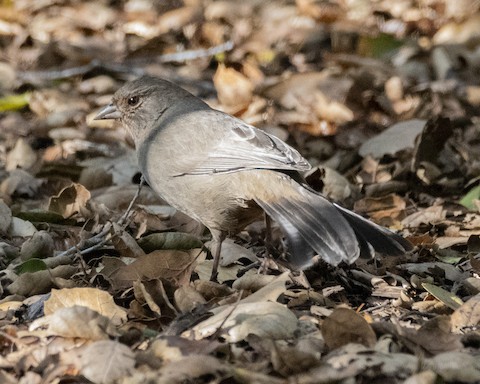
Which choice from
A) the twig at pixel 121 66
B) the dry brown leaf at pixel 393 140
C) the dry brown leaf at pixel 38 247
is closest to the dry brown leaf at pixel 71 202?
the dry brown leaf at pixel 38 247

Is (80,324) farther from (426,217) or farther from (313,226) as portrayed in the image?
(426,217)

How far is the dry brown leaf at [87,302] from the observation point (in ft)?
11.4

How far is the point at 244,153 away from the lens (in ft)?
14.4

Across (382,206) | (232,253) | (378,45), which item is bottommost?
(382,206)

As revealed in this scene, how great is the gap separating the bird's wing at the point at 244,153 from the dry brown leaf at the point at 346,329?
3.61 ft

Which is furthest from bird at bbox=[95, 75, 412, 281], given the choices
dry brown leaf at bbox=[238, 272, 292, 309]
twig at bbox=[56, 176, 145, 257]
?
twig at bbox=[56, 176, 145, 257]

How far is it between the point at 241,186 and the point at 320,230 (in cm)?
58

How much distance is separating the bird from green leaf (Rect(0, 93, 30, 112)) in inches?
99.6

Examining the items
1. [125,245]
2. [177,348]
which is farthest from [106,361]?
A: [125,245]

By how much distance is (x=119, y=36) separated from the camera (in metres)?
8.58

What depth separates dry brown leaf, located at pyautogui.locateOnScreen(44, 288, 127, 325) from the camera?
137 inches

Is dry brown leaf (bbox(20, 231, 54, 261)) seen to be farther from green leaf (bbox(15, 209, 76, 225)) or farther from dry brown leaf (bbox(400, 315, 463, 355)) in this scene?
dry brown leaf (bbox(400, 315, 463, 355))

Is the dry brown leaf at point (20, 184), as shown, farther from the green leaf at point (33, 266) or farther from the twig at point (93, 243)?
the green leaf at point (33, 266)

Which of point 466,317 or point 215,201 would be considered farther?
point 215,201
